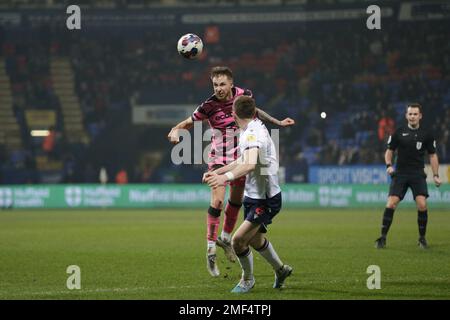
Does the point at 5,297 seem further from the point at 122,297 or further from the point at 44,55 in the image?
the point at 44,55

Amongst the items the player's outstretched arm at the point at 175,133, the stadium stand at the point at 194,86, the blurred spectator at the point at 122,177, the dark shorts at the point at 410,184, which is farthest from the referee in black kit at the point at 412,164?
the blurred spectator at the point at 122,177

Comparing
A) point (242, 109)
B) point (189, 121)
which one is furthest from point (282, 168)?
point (242, 109)

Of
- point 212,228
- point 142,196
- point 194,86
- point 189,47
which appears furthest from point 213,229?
point 194,86

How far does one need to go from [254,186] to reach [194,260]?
3818 mm

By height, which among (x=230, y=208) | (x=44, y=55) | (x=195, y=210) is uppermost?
(x=44, y=55)

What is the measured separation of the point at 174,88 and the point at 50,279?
28.7m

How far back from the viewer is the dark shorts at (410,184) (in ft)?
47.5

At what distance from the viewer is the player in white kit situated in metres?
Result: 8.33

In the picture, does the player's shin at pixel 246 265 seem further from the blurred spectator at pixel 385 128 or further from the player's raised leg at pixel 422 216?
the blurred spectator at pixel 385 128

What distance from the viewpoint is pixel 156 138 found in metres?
37.5

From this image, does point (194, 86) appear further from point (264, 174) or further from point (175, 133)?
point (264, 174)

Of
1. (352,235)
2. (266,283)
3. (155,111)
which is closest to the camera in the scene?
(266,283)

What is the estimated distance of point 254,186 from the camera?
8.91m

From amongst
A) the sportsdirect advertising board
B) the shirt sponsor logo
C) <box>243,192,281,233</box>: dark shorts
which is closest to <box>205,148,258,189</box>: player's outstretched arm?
<box>243,192,281,233</box>: dark shorts
